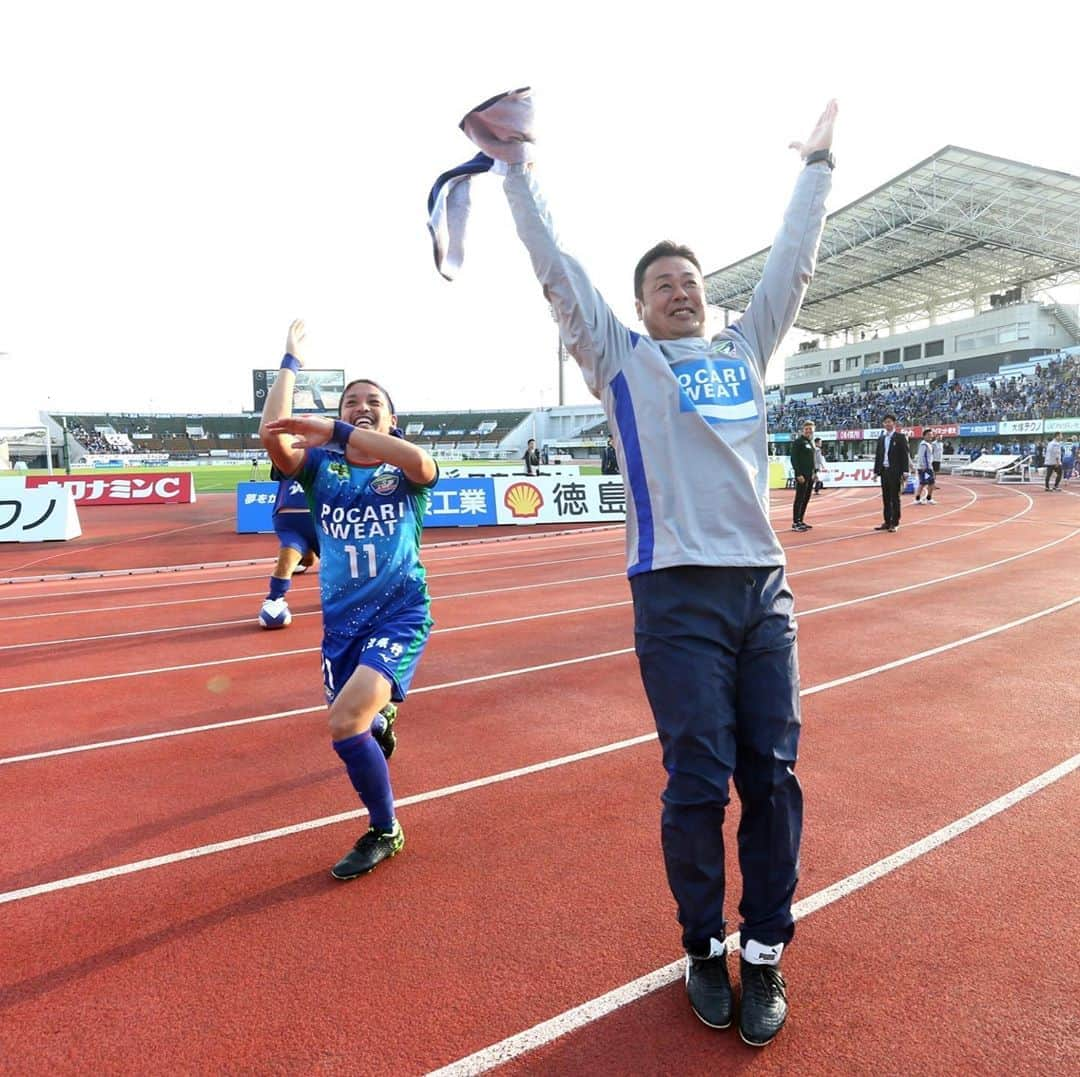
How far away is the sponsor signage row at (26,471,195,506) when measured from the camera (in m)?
25.1

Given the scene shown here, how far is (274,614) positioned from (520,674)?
122 inches

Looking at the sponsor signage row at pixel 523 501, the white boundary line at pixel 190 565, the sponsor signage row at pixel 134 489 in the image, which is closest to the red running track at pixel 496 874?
the white boundary line at pixel 190 565

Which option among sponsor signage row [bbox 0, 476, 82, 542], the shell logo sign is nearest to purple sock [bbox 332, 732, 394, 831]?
the shell logo sign

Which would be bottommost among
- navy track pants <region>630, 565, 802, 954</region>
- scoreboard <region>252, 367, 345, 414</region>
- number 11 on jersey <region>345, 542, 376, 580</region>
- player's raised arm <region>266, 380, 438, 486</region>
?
navy track pants <region>630, 565, 802, 954</region>

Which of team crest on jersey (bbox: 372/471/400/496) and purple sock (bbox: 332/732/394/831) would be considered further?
team crest on jersey (bbox: 372/471/400/496)

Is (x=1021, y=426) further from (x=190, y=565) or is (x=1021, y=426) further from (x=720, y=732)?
(x=720, y=732)

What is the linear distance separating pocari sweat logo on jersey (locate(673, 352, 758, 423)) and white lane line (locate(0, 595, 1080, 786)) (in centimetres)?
264

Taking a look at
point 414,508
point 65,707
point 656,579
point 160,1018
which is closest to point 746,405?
point 656,579

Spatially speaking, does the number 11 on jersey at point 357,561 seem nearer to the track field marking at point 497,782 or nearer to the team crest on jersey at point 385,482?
the team crest on jersey at point 385,482

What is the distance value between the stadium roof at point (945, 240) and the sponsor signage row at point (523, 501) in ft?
66.7

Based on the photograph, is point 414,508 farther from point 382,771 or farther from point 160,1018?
point 160,1018

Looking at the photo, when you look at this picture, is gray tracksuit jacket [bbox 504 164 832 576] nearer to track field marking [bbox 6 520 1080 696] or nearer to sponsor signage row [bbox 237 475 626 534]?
track field marking [bbox 6 520 1080 696]

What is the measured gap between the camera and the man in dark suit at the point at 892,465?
43.6 ft

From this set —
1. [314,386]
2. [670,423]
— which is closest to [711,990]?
[670,423]
